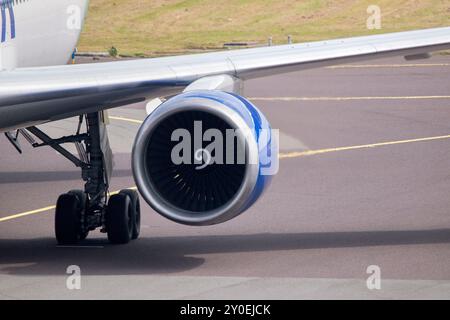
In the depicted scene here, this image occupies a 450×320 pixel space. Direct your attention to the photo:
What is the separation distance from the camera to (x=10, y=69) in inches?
445

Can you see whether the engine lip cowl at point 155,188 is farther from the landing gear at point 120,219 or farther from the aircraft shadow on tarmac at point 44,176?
the aircraft shadow on tarmac at point 44,176

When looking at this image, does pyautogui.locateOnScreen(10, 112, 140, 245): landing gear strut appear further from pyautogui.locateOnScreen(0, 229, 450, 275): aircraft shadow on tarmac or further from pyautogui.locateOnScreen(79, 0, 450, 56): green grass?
pyautogui.locateOnScreen(79, 0, 450, 56): green grass

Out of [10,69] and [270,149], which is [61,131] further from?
[270,149]

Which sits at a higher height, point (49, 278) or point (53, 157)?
point (53, 157)

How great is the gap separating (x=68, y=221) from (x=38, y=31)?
2.10 m

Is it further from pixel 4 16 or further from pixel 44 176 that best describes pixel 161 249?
pixel 44 176

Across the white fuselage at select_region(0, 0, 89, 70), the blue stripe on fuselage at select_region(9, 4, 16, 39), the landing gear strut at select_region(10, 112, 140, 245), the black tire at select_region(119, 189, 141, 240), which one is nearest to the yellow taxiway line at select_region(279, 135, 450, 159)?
the white fuselage at select_region(0, 0, 89, 70)

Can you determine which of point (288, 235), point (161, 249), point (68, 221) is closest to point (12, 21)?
point (68, 221)

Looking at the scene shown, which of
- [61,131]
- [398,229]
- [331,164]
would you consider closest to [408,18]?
[61,131]

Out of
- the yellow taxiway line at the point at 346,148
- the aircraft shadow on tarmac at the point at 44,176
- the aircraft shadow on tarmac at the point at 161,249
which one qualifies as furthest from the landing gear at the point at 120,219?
the yellow taxiway line at the point at 346,148

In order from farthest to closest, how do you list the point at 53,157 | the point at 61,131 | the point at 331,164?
the point at 61,131 → the point at 53,157 → the point at 331,164

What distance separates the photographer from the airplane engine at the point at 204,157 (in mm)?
10227

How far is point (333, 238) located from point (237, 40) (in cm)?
3594

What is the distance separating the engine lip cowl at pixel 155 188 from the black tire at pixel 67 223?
2128 mm
